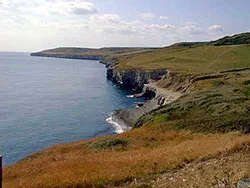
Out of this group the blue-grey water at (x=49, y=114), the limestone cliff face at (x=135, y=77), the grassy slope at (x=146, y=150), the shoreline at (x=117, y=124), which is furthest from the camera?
the limestone cliff face at (x=135, y=77)

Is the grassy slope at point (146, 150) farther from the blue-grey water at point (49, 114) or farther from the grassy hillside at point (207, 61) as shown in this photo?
the grassy hillside at point (207, 61)

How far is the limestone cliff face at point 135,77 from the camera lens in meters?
125

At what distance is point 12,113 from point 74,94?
108 feet

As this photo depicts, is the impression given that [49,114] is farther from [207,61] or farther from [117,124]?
[207,61]

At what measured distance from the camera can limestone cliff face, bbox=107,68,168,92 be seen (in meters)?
125

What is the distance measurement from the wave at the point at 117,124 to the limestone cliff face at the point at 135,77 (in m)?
50.4

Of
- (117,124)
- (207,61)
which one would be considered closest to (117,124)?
(117,124)

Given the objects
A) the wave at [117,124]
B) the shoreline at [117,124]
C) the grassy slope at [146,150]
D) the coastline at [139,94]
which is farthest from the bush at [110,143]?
the wave at [117,124]

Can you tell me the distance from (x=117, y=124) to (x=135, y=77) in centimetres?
6420

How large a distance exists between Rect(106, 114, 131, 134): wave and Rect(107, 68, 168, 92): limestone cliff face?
165ft

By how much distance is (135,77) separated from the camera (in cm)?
13262

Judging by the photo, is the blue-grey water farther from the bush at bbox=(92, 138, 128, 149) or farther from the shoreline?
the bush at bbox=(92, 138, 128, 149)

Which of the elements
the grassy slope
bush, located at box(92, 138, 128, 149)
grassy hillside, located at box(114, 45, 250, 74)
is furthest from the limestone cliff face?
bush, located at box(92, 138, 128, 149)

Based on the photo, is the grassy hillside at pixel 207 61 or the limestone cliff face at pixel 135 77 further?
the grassy hillside at pixel 207 61
